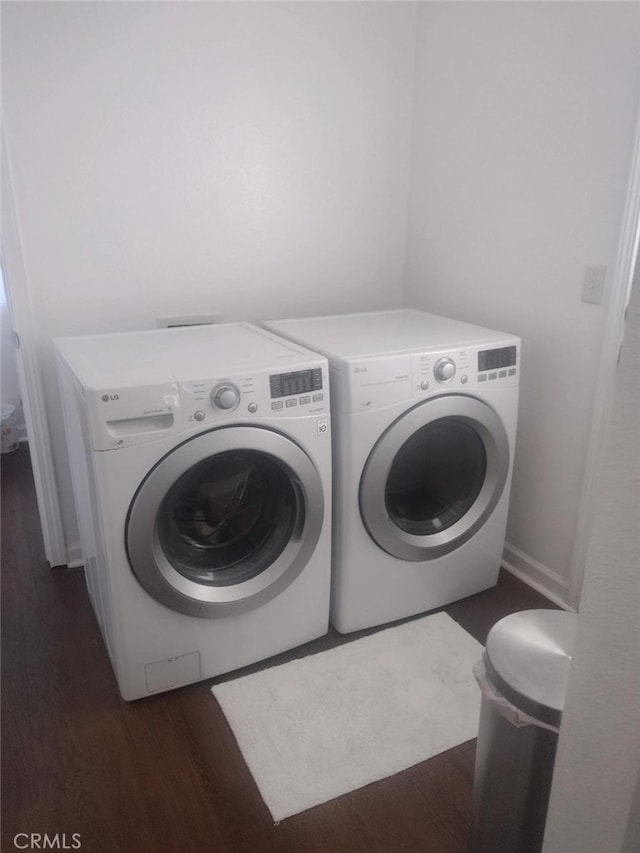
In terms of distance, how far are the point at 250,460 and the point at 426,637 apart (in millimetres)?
792

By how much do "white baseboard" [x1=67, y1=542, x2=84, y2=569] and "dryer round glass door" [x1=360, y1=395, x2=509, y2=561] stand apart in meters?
1.13

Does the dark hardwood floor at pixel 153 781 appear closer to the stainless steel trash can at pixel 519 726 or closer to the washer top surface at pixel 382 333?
the stainless steel trash can at pixel 519 726

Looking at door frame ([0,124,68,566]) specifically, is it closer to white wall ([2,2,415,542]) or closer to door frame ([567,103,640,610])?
white wall ([2,2,415,542])

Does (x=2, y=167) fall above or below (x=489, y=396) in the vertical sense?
above

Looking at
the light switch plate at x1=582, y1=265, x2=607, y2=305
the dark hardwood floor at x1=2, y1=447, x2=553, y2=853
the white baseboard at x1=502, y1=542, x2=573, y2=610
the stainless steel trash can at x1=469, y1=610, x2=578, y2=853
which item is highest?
the light switch plate at x1=582, y1=265, x2=607, y2=305

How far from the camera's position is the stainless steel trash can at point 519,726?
1104 millimetres

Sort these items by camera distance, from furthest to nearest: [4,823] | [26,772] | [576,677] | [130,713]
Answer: [130,713]
[26,772]
[4,823]
[576,677]

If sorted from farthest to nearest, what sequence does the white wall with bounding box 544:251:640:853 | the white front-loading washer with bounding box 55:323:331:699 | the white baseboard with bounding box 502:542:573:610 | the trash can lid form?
the white baseboard with bounding box 502:542:573:610 < the white front-loading washer with bounding box 55:323:331:699 < the trash can lid < the white wall with bounding box 544:251:640:853

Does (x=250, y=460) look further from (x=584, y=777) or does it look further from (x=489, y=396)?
(x=584, y=777)

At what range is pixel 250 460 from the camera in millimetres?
1713

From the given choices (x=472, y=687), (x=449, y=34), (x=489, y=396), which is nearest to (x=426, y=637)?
(x=472, y=687)

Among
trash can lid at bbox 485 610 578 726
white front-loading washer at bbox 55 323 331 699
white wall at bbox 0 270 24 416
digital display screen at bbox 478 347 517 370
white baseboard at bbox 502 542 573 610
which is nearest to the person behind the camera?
trash can lid at bbox 485 610 578 726

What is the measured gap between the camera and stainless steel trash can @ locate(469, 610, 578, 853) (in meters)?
1.10

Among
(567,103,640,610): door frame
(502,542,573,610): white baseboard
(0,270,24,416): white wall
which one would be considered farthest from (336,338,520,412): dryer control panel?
(0,270,24,416): white wall
